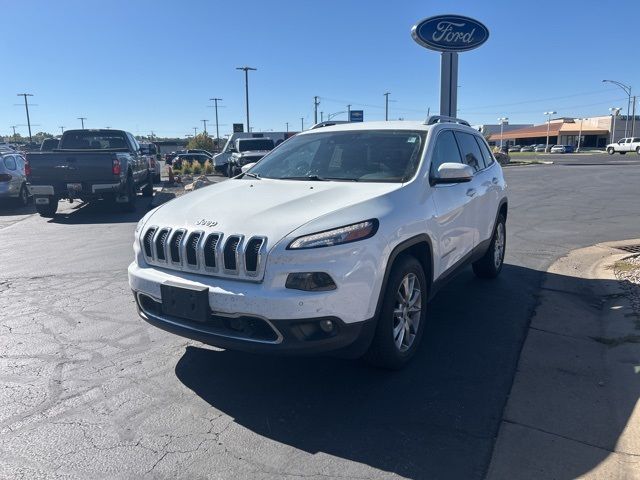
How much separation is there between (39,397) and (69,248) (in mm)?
5550

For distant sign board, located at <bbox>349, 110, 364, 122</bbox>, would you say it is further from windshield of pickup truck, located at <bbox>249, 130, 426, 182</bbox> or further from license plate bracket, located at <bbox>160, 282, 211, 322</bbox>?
license plate bracket, located at <bbox>160, 282, 211, 322</bbox>

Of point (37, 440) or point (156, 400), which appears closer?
point (37, 440)

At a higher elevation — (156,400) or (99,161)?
(99,161)

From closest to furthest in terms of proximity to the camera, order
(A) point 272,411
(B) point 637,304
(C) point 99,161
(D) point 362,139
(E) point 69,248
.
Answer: (A) point 272,411 → (D) point 362,139 → (B) point 637,304 → (E) point 69,248 → (C) point 99,161

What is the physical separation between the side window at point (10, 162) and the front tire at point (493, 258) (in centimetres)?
1299

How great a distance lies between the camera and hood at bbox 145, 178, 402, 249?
11.0 feet

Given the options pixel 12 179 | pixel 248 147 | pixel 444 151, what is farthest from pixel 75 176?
pixel 248 147

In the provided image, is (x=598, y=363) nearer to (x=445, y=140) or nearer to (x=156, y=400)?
(x=445, y=140)

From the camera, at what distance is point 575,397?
3.53 m

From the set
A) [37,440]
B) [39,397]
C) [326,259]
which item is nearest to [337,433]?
[326,259]

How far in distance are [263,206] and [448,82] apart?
11194 mm

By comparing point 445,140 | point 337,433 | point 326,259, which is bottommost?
point 337,433

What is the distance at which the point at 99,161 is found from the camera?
37.9ft

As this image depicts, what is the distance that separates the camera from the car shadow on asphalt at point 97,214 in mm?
11664
